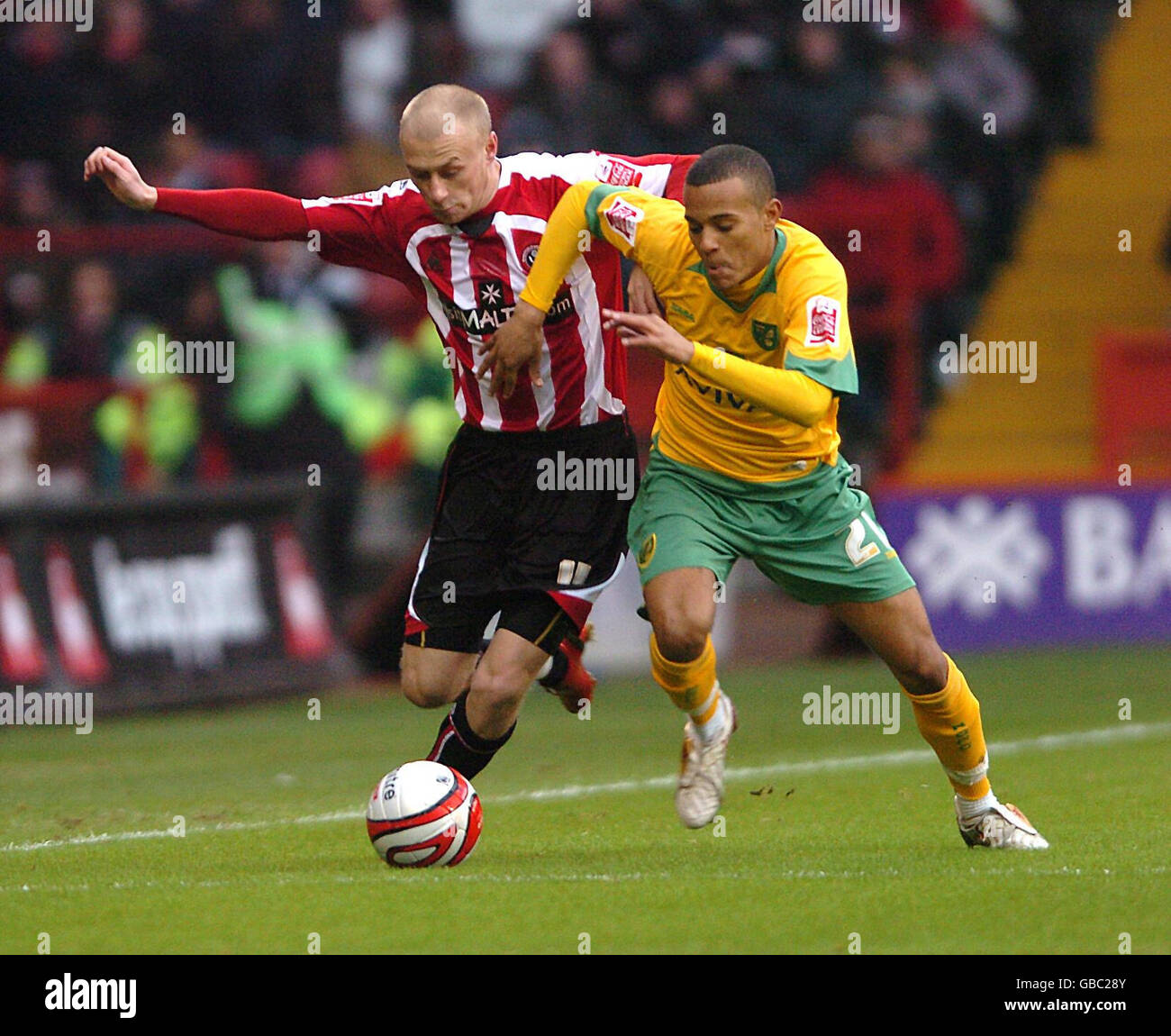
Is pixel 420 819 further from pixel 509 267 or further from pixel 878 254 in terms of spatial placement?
pixel 878 254

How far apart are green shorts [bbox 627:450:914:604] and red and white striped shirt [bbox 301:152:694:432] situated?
0.54m

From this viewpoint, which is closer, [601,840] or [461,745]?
[461,745]

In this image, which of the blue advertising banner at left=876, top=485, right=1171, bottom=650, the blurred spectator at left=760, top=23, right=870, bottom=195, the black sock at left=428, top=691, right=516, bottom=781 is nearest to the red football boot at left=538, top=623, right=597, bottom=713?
the black sock at left=428, top=691, right=516, bottom=781

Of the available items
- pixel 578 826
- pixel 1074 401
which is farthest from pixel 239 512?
pixel 1074 401

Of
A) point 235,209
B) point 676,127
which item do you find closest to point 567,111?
point 676,127

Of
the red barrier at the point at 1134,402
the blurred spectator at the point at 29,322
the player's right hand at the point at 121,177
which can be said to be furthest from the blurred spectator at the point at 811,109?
the player's right hand at the point at 121,177

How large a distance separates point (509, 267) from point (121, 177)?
1.24 m

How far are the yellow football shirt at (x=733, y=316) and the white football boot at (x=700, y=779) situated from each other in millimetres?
848

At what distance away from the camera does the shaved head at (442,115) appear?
254 inches

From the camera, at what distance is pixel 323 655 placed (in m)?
12.4

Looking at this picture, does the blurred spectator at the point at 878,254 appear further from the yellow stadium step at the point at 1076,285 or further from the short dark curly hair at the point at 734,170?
the short dark curly hair at the point at 734,170

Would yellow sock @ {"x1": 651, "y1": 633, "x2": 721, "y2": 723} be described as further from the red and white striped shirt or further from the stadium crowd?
the stadium crowd

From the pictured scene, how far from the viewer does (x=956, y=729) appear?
654 cm

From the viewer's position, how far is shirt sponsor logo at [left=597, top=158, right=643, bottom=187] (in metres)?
6.90
